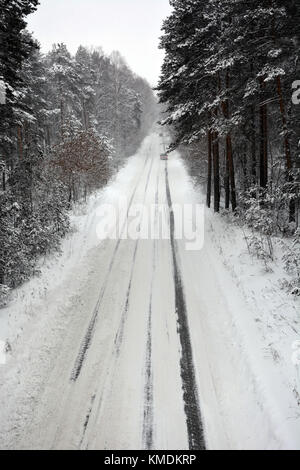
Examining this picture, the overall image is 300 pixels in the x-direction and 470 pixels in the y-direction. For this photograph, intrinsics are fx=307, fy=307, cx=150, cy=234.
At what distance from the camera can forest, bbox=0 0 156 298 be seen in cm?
1027

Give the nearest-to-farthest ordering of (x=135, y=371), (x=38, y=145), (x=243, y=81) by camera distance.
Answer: (x=135, y=371)
(x=243, y=81)
(x=38, y=145)

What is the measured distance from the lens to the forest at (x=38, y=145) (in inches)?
404

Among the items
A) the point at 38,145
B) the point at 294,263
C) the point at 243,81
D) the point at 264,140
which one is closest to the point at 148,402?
the point at 294,263

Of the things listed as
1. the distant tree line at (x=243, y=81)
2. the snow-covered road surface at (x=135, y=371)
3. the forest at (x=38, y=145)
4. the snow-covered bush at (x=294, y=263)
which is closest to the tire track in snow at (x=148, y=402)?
the snow-covered road surface at (x=135, y=371)

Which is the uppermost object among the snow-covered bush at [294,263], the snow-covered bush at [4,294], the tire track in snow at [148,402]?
the snow-covered bush at [294,263]

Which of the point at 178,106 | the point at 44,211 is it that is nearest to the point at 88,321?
the point at 44,211

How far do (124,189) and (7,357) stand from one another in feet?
67.2

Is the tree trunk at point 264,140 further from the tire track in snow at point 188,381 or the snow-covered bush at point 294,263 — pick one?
the tire track in snow at point 188,381

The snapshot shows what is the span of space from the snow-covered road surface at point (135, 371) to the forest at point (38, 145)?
2.30 metres

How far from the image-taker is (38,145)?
1572cm

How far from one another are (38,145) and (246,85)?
10.4 m

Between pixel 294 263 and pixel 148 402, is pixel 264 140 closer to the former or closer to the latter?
pixel 294 263

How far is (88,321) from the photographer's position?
8453mm

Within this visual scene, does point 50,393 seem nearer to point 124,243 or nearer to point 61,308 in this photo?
point 61,308
